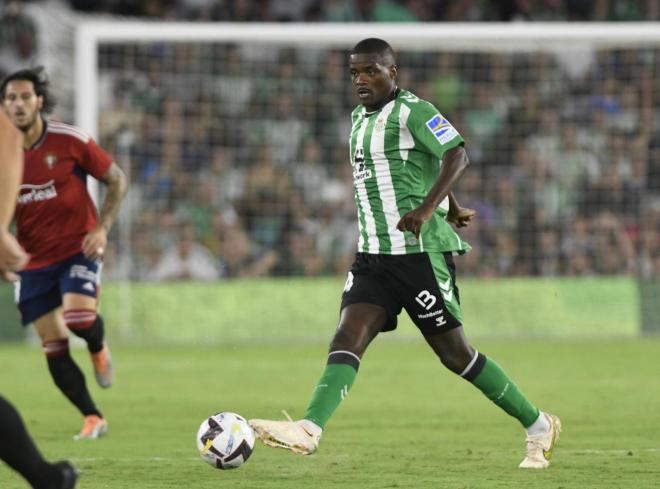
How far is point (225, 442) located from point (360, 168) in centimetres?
166

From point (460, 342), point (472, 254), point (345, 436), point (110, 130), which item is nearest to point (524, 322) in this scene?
point (472, 254)

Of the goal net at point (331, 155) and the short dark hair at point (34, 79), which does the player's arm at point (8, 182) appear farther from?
the goal net at point (331, 155)

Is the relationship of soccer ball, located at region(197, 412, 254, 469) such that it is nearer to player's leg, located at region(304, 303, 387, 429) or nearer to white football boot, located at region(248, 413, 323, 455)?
white football boot, located at region(248, 413, 323, 455)

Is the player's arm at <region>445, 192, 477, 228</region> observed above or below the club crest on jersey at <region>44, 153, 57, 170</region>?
above

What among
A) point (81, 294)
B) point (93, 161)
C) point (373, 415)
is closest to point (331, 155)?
point (373, 415)

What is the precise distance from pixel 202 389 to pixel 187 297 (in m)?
5.67

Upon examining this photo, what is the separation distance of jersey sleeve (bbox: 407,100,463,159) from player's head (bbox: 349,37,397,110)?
0.19 meters

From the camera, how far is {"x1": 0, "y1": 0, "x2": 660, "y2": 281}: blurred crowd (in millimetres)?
18875

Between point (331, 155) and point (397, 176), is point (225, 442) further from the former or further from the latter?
point (331, 155)

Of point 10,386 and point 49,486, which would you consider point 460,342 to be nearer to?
point 49,486

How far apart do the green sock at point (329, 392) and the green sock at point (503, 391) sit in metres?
0.73

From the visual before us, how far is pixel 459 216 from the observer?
7.63m

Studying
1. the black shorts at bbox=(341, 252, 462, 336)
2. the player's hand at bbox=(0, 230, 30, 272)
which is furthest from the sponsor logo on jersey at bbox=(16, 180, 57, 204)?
the player's hand at bbox=(0, 230, 30, 272)

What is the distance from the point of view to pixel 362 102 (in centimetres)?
736
